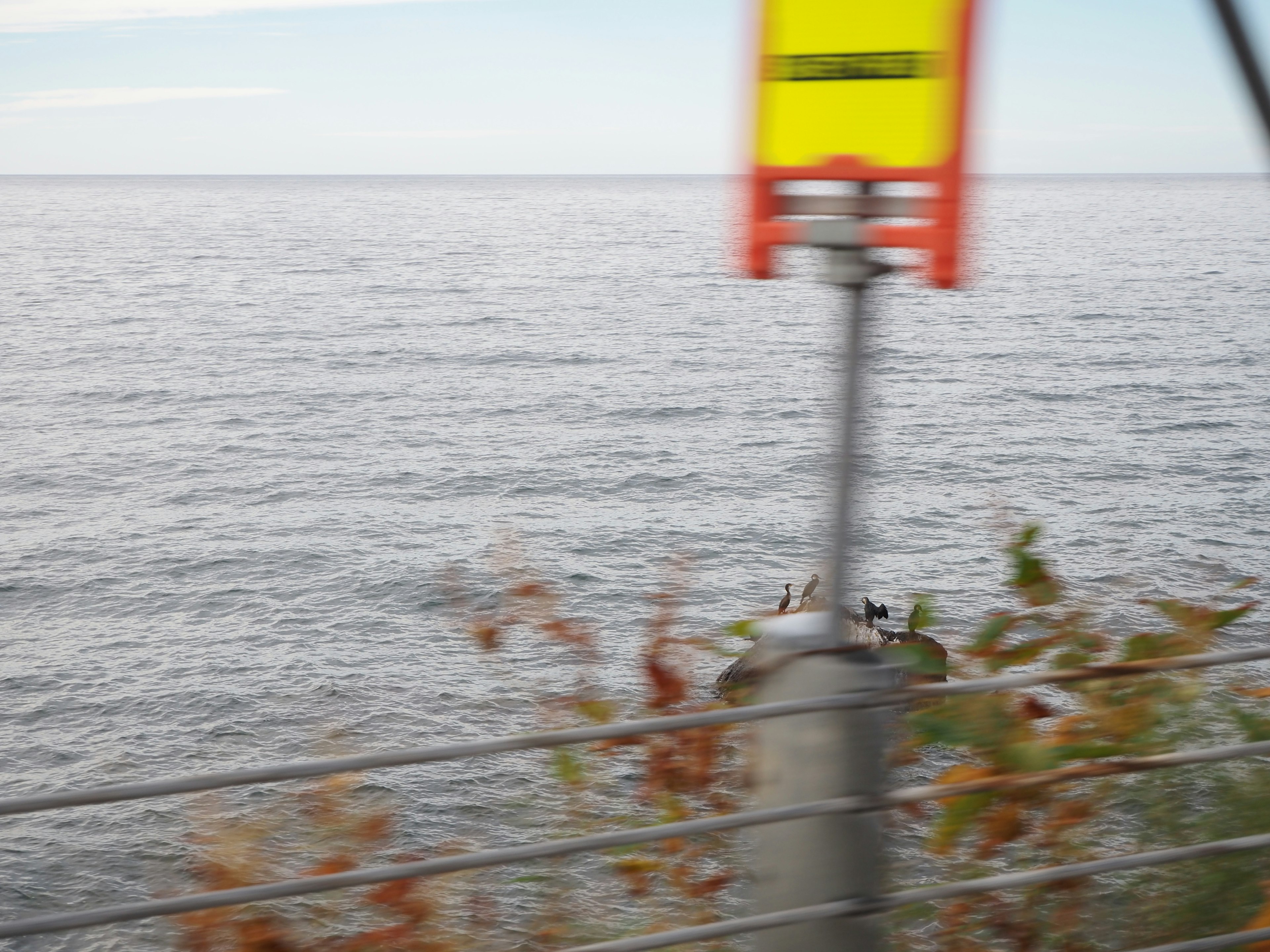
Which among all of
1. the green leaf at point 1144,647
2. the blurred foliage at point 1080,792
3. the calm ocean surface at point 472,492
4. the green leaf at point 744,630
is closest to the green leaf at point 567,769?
the calm ocean surface at point 472,492

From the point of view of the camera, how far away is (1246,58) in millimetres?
2020

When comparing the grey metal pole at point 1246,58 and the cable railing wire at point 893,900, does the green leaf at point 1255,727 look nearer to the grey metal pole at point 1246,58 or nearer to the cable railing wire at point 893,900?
the cable railing wire at point 893,900

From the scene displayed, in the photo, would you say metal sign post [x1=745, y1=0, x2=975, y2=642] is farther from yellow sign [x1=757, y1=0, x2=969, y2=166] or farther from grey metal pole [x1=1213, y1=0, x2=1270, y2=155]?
grey metal pole [x1=1213, y1=0, x2=1270, y2=155]

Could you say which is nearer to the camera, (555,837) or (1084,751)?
(1084,751)

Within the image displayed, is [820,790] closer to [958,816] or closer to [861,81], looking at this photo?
[958,816]

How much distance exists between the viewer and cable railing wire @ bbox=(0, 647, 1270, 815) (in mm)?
1613

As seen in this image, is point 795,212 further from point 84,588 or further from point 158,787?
point 84,588

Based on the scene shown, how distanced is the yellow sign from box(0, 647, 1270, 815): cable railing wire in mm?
789

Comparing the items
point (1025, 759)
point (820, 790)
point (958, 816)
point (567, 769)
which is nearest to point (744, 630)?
point (567, 769)

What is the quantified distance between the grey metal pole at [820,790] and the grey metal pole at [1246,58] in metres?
1.10

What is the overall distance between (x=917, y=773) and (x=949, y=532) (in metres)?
14.9

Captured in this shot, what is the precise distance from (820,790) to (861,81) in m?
1.03

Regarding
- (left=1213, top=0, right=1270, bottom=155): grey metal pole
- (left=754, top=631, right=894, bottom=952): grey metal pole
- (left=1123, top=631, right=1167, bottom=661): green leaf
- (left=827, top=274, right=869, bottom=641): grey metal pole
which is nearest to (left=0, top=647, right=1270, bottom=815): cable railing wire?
(left=754, top=631, right=894, bottom=952): grey metal pole

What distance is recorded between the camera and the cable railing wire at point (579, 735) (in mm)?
1613
